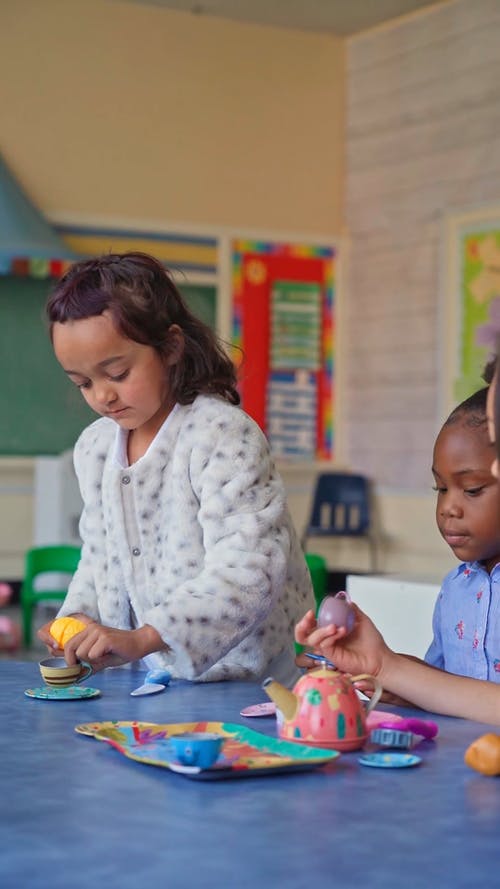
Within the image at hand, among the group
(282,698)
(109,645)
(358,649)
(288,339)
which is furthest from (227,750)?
(288,339)

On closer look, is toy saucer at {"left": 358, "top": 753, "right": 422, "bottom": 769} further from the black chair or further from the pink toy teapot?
the black chair

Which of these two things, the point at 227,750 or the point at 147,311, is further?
the point at 147,311

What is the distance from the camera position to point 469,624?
77.0 inches

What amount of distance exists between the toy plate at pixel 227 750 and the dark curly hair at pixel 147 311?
755 millimetres

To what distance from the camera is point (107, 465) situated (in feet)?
7.27

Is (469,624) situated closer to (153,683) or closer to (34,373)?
(153,683)

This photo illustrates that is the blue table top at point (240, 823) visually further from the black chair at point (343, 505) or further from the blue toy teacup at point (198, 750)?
the black chair at point (343, 505)

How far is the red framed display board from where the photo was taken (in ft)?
27.2

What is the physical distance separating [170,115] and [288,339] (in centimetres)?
151

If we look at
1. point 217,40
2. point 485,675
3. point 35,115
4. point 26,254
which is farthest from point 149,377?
point 217,40

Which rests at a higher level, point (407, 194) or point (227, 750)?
point (407, 194)

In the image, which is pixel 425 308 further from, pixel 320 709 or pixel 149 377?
pixel 320 709

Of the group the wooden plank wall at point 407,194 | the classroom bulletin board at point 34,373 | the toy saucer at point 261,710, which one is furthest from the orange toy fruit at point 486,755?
the wooden plank wall at point 407,194

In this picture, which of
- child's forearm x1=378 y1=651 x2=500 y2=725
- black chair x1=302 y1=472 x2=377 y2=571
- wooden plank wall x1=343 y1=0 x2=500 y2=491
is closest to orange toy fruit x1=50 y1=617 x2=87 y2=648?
child's forearm x1=378 y1=651 x2=500 y2=725
